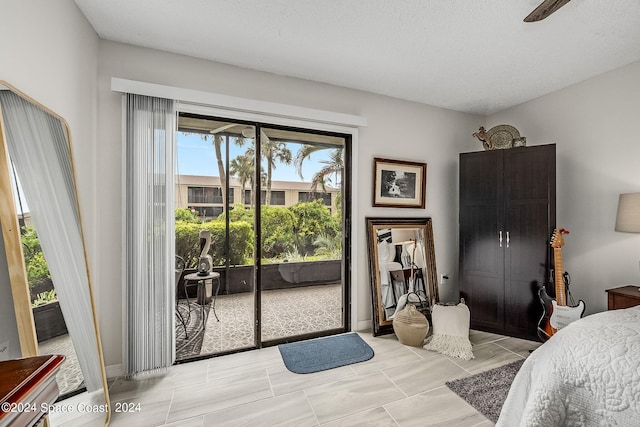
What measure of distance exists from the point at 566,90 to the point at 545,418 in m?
Answer: 3.35

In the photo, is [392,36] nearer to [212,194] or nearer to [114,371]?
[212,194]

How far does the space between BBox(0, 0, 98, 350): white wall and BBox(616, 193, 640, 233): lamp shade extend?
4049 millimetres

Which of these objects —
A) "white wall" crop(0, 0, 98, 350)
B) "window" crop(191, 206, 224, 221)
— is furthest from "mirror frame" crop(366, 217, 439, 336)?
"white wall" crop(0, 0, 98, 350)

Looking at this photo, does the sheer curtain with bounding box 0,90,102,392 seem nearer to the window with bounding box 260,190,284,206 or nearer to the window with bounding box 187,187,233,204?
the window with bounding box 187,187,233,204

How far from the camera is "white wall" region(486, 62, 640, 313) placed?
2496mm

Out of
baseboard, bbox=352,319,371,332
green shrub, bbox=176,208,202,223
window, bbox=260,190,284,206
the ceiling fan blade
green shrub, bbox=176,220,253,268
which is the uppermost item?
the ceiling fan blade

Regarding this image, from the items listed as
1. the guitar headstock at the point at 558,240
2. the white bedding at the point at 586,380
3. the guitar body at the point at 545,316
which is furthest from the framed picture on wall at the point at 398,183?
the white bedding at the point at 586,380

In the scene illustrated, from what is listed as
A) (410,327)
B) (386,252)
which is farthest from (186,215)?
(410,327)

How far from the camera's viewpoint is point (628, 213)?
2.28m

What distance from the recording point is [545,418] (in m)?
1.06

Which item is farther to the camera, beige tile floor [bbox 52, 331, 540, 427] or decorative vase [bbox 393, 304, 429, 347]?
decorative vase [bbox 393, 304, 429, 347]

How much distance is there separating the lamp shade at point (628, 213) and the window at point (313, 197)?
260 cm

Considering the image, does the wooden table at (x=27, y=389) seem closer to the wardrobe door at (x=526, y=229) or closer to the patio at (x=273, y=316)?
the patio at (x=273, y=316)

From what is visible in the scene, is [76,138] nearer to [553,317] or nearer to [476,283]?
[476,283]
